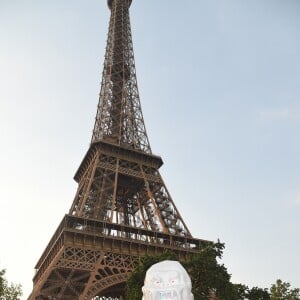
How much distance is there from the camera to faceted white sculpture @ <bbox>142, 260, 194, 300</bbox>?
946 centimetres

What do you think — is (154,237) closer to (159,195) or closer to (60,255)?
(159,195)

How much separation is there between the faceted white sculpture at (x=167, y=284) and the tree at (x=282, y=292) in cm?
2073

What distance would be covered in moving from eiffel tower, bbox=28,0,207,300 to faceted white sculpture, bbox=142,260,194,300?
20.6 metres

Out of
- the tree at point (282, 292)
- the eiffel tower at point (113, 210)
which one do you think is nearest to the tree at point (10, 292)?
the eiffel tower at point (113, 210)

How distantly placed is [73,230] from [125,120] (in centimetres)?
1936

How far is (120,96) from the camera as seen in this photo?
51.0 metres

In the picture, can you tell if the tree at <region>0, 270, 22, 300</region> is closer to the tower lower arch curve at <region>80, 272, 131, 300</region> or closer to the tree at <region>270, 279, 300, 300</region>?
the tower lower arch curve at <region>80, 272, 131, 300</region>

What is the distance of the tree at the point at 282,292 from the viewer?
27987 millimetres

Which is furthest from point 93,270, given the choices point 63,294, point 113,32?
point 113,32

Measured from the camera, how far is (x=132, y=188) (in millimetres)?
45281

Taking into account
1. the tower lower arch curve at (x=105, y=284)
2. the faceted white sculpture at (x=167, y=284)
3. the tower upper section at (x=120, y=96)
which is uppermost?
the tower upper section at (x=120, y=96)

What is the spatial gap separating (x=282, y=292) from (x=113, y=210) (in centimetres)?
1495

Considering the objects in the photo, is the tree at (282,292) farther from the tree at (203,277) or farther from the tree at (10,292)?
the tree at (10,292)

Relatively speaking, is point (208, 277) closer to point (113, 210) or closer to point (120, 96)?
point (113, 210)
